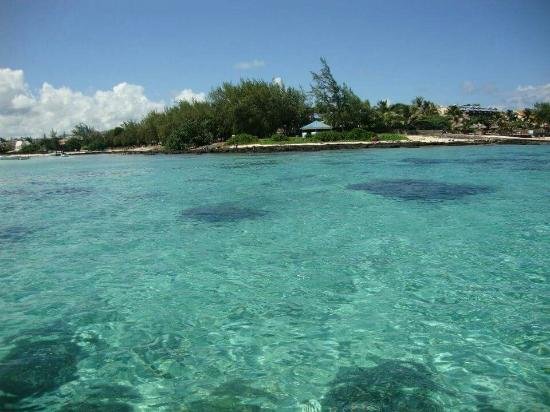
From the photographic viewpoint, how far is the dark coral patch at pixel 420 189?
17.0m

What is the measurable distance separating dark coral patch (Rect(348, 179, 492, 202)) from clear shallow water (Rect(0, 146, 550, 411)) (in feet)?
8.32

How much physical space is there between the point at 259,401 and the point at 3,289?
6239 millimetres

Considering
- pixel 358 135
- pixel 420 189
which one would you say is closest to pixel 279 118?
pixel 358 135

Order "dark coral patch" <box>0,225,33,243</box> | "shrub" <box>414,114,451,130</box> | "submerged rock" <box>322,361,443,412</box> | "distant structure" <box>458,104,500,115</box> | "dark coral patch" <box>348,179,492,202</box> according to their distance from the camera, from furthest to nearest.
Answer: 1. "distant structure" <box>458,104,500,115</box>
2. "shrub" <box>414,114,451,130</box>
3. "dark coral patch" <box>348,179,492,202</box>
4. "dark coral patch" <box>0,225,33,243</box>
5. "submerged rock" <box>322,361,443,412</box>

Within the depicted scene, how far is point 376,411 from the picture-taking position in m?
3.88

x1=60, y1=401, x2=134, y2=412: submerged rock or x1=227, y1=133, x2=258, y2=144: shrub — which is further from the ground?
x1=227, y1=133, x2=258, y2=144: shrub

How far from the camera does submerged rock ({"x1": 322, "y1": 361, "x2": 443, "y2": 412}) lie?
157 inches

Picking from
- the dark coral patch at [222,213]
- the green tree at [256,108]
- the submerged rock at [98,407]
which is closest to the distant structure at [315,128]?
the green tree at [256,108]

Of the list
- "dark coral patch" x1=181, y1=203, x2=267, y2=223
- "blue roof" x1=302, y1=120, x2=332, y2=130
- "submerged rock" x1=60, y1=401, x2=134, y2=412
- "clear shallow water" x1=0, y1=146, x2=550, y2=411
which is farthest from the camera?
"blue roof" x1=302, y1=120, x2=332, y2=130

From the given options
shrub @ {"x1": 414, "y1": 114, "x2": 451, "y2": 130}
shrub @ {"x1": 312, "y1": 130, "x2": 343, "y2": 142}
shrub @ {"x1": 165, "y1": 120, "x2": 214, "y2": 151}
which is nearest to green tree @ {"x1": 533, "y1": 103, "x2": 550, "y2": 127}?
shrub @ {"x1": 414, "y1": 114, "x2": 451, "y2": 130}

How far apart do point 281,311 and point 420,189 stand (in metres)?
14.5

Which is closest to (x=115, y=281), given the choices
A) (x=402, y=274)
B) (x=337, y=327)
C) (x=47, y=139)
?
(x=337, y=327)

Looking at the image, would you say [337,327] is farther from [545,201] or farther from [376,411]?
[545,201]

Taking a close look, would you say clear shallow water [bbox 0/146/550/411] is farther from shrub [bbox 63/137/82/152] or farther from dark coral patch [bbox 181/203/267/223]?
shrub [bbox 63/137/82/152]
